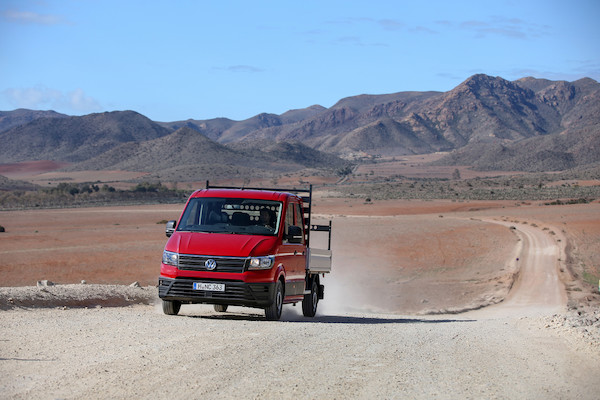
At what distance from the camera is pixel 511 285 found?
3150 centimetres

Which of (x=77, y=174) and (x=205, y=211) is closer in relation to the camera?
(x=205, y=211)

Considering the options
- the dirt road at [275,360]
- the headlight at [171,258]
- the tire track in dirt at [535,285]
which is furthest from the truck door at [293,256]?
the tire track in dirt at [535,285]

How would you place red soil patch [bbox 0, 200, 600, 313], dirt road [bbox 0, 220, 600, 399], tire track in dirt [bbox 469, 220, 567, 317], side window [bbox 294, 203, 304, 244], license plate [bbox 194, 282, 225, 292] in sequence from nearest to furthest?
dirt road [bbox 0, 220, 600, 399]
license plate [bbox 194, 282, 225, 292]
side window [bbox 294, 203, 304, 244]
tire track in dirt [bbox 469, 220, 567, 317]
red soil patch [bbox 0, 200, 600, 313]

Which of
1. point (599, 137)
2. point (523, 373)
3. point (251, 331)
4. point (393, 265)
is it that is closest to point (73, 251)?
point (393, 265)

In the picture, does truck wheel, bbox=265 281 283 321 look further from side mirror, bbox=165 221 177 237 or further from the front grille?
side mirror, bbox=165 221 177 237

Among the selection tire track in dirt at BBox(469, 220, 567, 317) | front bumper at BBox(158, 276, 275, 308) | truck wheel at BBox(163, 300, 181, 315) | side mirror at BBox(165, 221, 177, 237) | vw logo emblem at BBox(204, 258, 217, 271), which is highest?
side mirror at BBox(165, 221, 177, 237)

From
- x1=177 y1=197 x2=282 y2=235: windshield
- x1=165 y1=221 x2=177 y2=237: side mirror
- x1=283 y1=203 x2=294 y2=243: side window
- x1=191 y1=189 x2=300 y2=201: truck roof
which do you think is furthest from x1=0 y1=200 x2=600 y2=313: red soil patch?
x1=165 y1=221 x2=177 y2=237: side mirror

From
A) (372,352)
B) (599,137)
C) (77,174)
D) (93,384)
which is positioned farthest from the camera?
(599,137)

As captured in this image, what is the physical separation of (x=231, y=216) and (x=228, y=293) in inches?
67.2

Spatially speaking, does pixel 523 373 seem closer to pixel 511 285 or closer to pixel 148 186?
pixel 511 285

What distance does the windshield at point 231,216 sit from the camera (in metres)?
13.7

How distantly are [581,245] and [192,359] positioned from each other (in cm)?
3866

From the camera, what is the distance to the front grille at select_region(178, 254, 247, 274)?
12.8 meters

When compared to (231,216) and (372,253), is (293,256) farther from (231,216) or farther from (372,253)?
(372,253)
